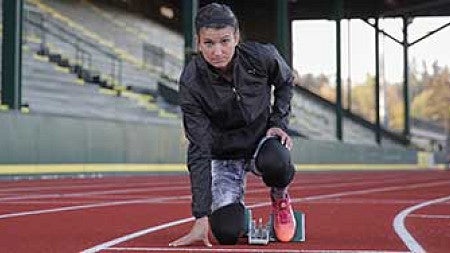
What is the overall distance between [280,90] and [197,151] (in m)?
0.74

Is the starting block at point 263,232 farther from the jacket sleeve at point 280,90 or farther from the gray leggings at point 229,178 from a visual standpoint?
the jacket sleeve at point 280,90

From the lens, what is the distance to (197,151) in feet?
16.9

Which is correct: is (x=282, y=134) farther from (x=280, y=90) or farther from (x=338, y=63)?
(x=338, y=63)

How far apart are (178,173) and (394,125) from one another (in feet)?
249

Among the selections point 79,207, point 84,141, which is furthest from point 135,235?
point 84,141

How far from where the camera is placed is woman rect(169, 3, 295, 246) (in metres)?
5.05

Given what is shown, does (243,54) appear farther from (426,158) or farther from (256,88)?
(426,158)

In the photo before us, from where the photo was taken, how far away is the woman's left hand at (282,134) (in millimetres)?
5418

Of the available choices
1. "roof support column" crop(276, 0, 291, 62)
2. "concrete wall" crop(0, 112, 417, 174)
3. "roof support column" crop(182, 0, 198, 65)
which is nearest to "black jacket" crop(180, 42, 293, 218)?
"concrete wall" crop(0, 112, 417, 174)

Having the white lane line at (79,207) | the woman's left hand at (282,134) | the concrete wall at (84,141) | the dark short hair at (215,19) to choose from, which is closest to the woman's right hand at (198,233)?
the woman's left hand at (282,134)

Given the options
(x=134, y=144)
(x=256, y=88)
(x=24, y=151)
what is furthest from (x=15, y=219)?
(x=134, y=144)

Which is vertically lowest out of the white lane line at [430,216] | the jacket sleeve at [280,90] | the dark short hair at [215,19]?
the white lane line at [430,216]

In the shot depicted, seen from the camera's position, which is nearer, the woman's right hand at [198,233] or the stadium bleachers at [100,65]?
the woman's right hand at [198,233]

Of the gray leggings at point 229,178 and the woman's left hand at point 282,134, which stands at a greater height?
the woman's left hand at point 282,134
